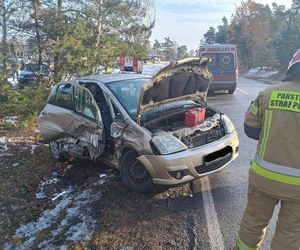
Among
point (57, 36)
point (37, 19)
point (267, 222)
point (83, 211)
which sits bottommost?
point (83, 211)

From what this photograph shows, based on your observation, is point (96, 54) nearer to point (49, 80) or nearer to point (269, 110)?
point (49, 80)

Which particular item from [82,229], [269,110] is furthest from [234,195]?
[269,110]

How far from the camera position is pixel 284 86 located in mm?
2791

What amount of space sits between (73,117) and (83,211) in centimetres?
206

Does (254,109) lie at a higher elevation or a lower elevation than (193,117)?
higher

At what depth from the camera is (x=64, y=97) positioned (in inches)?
273

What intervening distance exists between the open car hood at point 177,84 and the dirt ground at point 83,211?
1194 millimetres

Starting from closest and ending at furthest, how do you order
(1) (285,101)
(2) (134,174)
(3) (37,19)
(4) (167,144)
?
1. (1) (285,101)
2. (4) (167,144)
3. (2) (134,174)
4. (3) (37,19)

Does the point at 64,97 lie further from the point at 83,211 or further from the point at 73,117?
the point at 83,211

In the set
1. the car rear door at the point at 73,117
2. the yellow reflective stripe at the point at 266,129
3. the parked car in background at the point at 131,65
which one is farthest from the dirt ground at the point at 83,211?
the parked car in background at the point at 131,65

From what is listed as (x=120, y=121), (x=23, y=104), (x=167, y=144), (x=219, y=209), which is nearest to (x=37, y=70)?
(x=23, y=104)

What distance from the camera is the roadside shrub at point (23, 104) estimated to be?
35.9 ft

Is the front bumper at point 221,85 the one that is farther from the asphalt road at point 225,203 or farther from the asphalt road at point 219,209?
the asphalt road at point 219,209

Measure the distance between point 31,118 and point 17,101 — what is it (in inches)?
36.3
